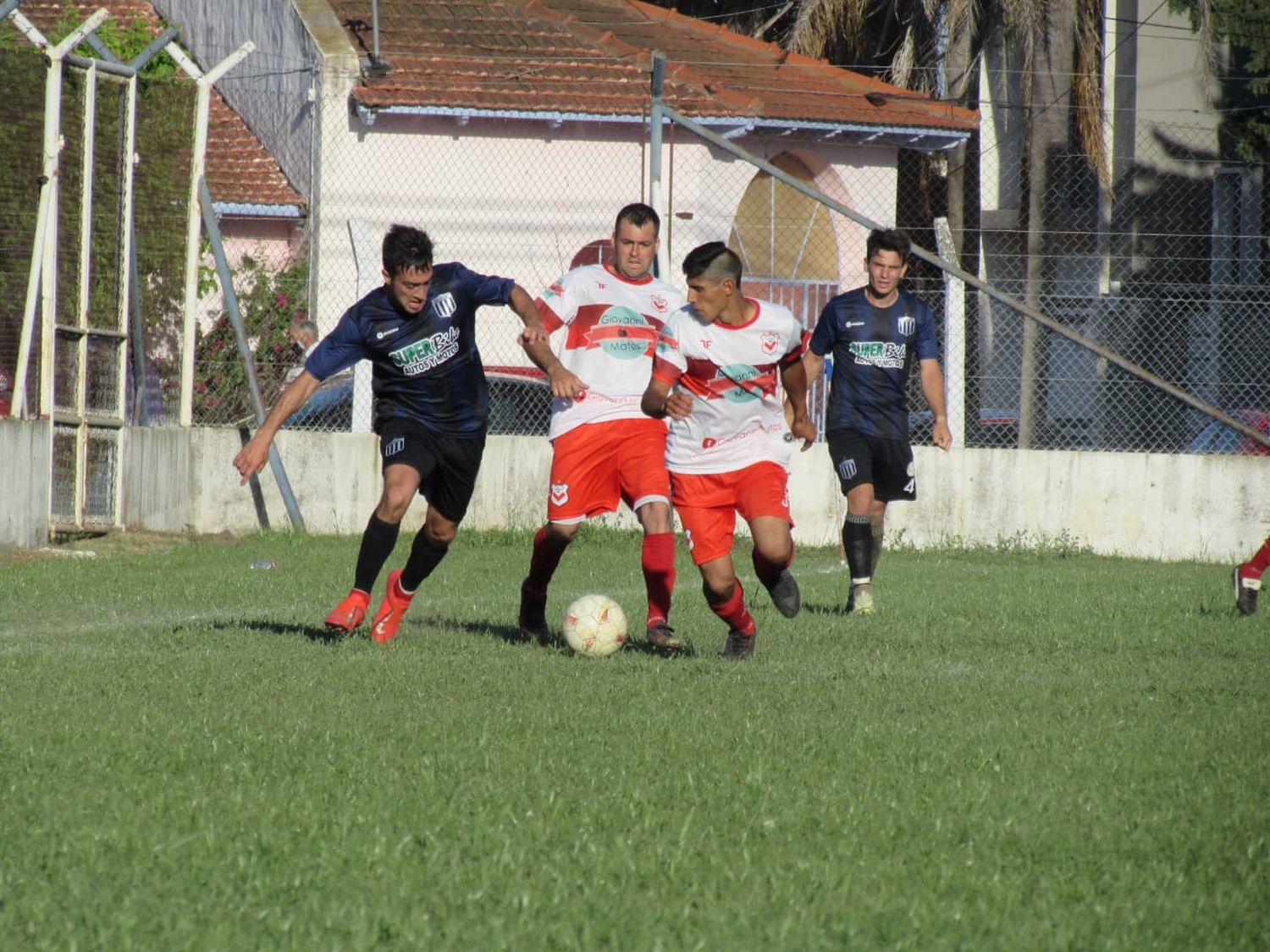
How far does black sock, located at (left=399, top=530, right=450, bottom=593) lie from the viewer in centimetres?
844

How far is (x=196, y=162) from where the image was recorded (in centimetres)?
1508

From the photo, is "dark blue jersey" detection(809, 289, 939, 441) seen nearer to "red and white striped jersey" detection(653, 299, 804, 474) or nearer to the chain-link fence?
"red and white striped jersey" detection(653, 299, 804, 474)

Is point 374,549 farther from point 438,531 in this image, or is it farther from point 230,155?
point 230,155

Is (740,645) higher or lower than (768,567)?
lower

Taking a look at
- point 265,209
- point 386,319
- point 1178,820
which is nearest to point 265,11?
point 265,209

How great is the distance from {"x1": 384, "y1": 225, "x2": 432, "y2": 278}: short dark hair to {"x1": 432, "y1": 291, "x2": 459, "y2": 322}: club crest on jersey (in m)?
0.18

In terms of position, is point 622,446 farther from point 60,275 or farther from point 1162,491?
point 1162,491

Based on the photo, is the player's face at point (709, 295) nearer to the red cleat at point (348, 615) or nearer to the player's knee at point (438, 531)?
the player's knee at point (438, 531)

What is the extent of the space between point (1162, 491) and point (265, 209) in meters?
11.2

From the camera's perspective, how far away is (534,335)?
26.0 feet

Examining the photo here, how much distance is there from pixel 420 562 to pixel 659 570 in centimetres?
116

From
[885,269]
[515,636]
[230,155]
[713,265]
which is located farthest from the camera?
[230,155]

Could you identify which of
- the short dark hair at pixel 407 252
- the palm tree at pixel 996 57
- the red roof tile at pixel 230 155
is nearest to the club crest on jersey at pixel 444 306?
the short dark hair at pixel 407 252

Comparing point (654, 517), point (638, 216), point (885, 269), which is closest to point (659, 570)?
point (654, 517)
